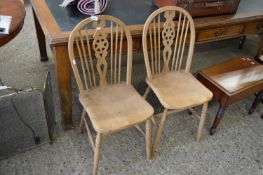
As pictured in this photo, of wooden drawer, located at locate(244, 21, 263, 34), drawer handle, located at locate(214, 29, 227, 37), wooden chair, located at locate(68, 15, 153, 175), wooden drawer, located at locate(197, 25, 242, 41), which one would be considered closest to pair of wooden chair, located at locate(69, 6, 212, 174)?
wooden chair, located at locate(68, 15, 153, 175)

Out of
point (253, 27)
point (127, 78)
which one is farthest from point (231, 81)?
point (127, 78)

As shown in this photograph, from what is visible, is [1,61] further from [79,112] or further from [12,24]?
[12,24]

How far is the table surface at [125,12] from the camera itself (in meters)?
1.55

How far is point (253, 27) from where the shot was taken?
6.55 feet

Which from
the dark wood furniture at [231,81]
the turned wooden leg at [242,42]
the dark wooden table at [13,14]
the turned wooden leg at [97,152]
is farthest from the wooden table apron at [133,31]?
the turned wooden leg at [242,42]

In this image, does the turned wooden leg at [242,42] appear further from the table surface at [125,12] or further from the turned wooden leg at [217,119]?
the turned wooden leg at [217,119]

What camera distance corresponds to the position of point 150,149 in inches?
64.1

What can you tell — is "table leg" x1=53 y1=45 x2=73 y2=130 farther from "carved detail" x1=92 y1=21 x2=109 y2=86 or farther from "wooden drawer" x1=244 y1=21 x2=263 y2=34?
"wooden drawer" x1=244 y1=21 x2=263 y2=34

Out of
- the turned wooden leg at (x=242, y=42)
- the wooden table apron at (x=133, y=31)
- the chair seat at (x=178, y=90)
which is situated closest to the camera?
the wooden table apron at (x=133, y=31)

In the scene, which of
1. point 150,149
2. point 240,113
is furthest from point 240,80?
point 150,149

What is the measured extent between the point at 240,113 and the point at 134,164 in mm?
1075

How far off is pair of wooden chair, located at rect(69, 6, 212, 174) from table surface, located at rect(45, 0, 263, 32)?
114mm

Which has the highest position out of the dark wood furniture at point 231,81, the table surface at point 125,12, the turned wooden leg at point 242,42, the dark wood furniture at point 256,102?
the table surface at point 125,12

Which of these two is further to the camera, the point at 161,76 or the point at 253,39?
the point at 253,39
